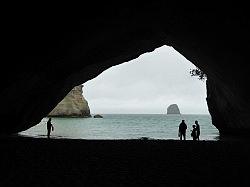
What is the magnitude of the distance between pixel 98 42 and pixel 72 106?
108408mm

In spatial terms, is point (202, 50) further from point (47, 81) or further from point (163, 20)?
point (47, 81)

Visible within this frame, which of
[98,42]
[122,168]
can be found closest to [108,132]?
[98,42]

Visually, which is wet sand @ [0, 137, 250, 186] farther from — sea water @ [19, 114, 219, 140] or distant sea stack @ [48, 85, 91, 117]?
distant sea stack @ [48, 85, 91, 117]

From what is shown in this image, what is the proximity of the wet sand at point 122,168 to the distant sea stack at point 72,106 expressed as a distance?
10505 centimetres

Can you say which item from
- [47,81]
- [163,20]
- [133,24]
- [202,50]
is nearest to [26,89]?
[47,81]

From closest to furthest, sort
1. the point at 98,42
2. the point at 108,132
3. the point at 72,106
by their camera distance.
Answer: the point at 98,42, the point at 108,132, the point at 72,106

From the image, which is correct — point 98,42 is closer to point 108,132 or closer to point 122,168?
point 122,168

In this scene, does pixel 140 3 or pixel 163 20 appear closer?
pixel 140 3

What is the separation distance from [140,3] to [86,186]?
29.9ft

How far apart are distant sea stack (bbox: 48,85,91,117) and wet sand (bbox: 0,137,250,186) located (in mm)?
105050

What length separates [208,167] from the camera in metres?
8.91

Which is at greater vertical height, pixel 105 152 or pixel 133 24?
pixel 133 24

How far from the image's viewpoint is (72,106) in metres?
124

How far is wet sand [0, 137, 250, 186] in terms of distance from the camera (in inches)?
275
